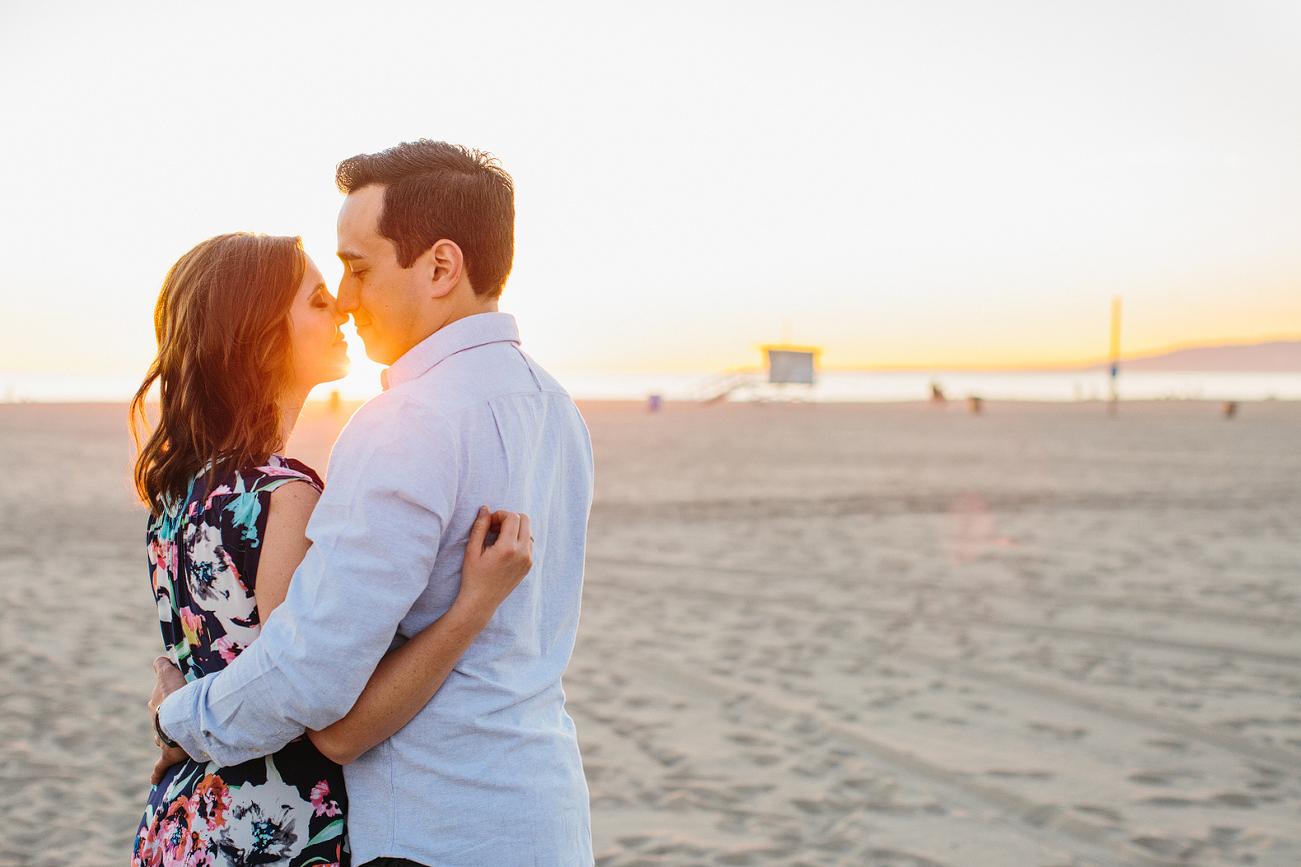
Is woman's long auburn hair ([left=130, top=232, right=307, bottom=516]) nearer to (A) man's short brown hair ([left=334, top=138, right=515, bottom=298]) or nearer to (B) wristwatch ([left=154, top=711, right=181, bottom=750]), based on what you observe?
(A) man's short brown hair ([left=334, top=138, right=515, bottom=298])

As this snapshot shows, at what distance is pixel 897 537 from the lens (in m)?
10.6

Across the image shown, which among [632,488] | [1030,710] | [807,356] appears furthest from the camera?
[807,356]

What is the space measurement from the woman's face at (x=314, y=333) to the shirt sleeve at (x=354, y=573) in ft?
1.31

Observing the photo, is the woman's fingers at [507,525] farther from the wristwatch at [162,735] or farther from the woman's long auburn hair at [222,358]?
the wristwatch at [162,735]

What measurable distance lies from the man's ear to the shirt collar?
2.4 inches

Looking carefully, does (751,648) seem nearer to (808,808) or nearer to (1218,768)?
(808,808)

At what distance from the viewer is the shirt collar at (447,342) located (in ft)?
5.02

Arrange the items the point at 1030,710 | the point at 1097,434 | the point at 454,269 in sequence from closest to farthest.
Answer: the point at 454,269
the point at 1030,710
the point at 1097,434

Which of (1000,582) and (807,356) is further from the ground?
(807,356)

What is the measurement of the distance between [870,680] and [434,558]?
4.88 meters

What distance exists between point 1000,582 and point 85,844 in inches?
283

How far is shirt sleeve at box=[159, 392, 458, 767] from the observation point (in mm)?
1310

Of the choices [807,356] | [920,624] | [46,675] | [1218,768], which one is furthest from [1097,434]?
[807,356]

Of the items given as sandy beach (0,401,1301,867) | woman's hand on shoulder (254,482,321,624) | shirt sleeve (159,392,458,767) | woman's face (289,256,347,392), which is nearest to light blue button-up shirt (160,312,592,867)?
shirt sleeve (159,392,458,767)
